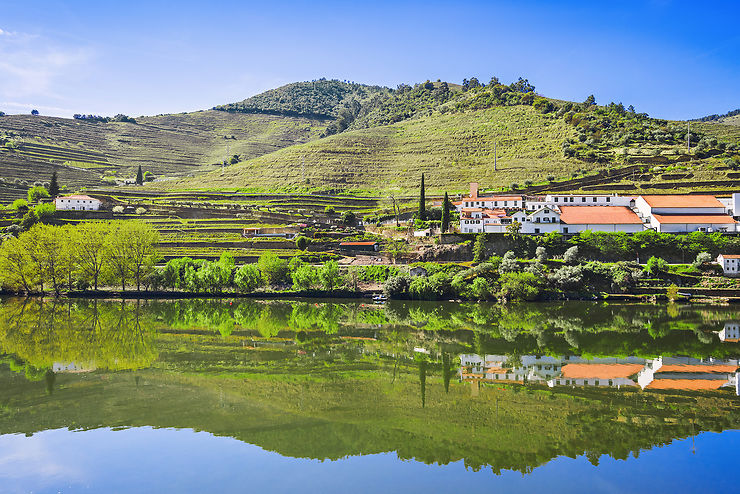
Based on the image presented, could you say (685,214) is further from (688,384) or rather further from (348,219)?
(688,384)

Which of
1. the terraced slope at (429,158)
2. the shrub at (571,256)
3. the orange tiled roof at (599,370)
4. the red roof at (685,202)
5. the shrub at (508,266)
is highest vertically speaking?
the terraced slope at (429,158)

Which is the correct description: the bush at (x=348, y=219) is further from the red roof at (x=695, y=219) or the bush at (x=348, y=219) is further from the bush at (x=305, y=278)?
the red roof at (x=695, y=219)

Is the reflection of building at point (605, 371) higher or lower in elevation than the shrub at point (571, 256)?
lower

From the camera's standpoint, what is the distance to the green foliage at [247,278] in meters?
49.4

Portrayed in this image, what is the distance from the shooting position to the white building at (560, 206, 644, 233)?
5350 centimetres

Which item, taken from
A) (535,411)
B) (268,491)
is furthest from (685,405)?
(268,491)

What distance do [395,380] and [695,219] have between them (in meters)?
44.9

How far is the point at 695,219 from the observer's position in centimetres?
5256

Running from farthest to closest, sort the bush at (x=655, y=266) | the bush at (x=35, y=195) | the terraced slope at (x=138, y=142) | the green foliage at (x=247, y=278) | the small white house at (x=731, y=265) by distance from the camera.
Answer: the terraced slope at (x=138, y=142) → the bush at (x=35, y=195) → the green foliage at (x=247, y=278) → the bush at (x=655, y=266) → the small white house at (x=731, y=265)

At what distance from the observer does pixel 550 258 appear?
5178 cm

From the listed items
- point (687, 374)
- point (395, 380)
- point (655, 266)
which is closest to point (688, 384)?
point (687, 374)

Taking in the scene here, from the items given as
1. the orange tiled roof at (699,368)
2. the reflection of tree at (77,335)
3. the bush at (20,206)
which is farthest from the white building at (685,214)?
the bush at (20,206)

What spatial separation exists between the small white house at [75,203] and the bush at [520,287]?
57.5 metres

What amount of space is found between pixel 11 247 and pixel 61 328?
2108 cm
